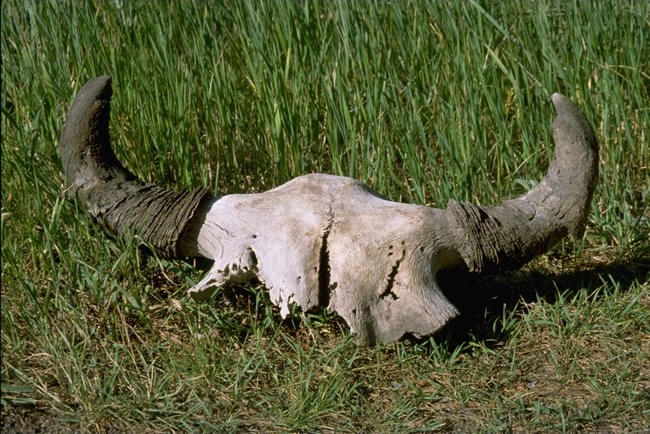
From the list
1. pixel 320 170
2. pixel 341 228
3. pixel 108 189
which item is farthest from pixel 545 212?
pixel 108 189

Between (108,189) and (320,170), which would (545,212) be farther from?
(108,189)

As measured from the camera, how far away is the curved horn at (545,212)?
398 centimetres

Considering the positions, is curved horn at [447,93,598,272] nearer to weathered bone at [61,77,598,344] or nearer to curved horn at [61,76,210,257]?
weathered bone at [61,77,598,344]

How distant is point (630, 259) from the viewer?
4.94 meters

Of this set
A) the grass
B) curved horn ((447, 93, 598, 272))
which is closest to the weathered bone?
curved horn ((447, 93, 598, 272))

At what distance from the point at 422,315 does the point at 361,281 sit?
0.88 ft

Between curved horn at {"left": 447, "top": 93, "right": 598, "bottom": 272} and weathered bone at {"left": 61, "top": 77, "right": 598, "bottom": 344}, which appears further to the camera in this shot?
curved horn at {"left": 447, "top": 93, "right": 598, "bottom": 272}

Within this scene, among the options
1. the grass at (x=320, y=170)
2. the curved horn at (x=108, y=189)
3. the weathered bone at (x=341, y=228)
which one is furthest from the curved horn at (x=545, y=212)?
the curved horn at (x=108, y=189)

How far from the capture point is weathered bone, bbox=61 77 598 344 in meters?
3.84

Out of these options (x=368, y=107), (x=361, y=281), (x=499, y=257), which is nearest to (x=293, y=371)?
(x=361, y=281)

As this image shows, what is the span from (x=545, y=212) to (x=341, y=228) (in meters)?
0.85

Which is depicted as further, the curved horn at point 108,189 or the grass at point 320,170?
the curved horn at point 108,189

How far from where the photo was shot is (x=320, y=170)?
5219mm

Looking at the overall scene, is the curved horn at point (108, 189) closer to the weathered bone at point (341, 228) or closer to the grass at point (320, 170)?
the weathered bone at point (341, 228)
